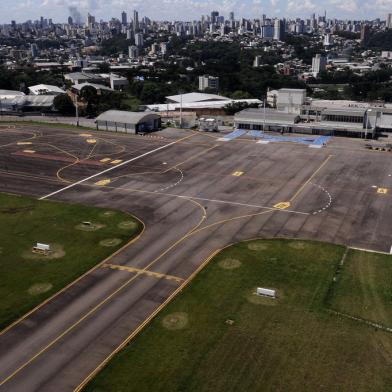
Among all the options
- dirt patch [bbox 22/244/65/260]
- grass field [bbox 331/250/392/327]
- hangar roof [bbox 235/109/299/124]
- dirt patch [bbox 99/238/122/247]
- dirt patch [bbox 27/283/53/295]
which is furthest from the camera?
hangar roof [bbox 235/109/299/124]

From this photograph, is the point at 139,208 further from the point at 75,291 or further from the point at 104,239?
the point at 75,291

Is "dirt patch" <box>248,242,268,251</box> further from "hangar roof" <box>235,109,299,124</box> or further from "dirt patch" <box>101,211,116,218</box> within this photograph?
"hangar roof" <box>235,109,299,124</box>

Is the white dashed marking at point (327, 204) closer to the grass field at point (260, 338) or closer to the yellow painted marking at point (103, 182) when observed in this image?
the grass field at point (260, 338)

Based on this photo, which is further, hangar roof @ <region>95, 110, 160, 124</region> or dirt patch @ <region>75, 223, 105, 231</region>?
hangar roof @ <region>95, 110, 160, 124</region>

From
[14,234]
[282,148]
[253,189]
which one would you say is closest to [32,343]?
[14,234]

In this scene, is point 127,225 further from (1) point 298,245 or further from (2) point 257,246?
(1) point 298,245

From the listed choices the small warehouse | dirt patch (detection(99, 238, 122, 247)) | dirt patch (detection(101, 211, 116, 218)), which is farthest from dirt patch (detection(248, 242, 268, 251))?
the small warehouse
